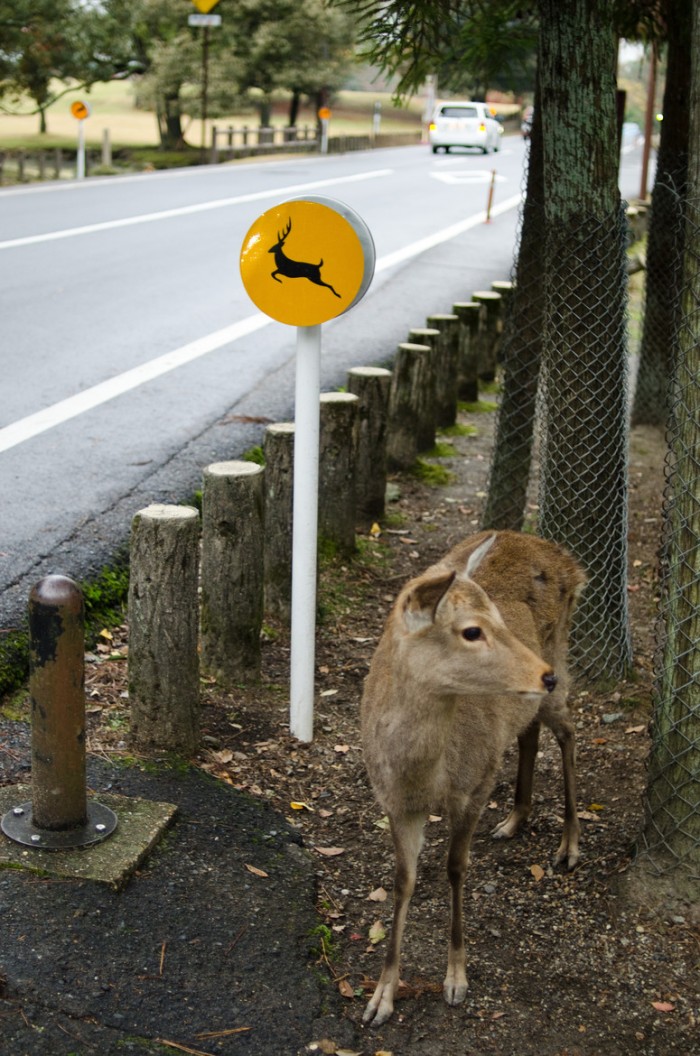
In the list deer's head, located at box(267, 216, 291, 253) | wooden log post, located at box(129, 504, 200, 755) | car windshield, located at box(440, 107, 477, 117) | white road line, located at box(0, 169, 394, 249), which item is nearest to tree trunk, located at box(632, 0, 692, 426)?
deer's head, located at box(267, 216, 291, 253)

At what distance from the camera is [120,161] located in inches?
1641

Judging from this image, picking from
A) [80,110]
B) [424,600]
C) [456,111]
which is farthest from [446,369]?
[456,111]

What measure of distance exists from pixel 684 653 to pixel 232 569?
6.90 feet

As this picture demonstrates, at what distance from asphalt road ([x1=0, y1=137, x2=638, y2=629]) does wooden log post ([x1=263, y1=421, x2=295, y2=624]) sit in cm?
89

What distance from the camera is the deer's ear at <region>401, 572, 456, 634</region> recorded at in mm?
3582

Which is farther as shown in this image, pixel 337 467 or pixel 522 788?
pixel 337 467

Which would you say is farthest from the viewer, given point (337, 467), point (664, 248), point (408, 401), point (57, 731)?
point (664, 248)

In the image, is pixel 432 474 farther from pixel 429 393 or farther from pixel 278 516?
pixel 278 516

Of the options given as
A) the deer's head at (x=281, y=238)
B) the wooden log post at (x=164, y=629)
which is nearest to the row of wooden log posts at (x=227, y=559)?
the wooden log post at (x=164, y=629)

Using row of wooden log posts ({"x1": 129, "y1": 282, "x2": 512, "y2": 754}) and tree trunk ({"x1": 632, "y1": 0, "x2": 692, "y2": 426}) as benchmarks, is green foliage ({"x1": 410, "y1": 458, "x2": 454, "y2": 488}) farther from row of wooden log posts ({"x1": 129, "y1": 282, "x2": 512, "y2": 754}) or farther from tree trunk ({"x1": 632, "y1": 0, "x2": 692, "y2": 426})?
tree trunk ({"x1": 632, "y1": 0, "x2": 692, "y2": 426})

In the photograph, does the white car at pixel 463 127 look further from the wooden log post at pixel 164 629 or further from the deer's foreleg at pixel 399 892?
the deer's foreleg at pixel 399 892

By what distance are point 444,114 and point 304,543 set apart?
1771 inches

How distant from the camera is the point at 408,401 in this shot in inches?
356

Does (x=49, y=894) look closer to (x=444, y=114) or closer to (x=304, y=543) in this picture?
(x=304, y=543)
